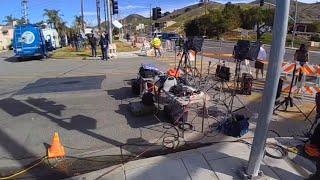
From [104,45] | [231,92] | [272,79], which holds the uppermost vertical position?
[272,79]

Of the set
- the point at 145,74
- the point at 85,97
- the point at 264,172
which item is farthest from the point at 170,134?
the point at 85,97

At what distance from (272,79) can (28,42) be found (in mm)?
25943

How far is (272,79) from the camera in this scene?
5.07 metres

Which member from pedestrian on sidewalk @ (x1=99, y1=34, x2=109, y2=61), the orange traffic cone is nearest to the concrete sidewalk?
the orange traffic cone

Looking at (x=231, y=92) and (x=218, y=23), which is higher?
(x=218, y=23)

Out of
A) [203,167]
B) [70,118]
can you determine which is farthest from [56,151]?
[203,167]

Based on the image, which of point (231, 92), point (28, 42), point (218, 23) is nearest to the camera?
point (231, 92)

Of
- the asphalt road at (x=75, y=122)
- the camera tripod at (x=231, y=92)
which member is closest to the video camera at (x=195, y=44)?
the camera tripod at (x=231, y=92)

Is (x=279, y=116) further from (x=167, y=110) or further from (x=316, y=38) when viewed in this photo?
(x=316, y=38)

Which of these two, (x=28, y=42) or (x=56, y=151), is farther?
(x=28, y=42)

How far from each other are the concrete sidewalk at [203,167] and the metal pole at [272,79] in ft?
1.50

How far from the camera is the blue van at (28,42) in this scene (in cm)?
2750

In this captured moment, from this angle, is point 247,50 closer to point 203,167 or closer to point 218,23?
point 203,167

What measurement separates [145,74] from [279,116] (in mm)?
4356
